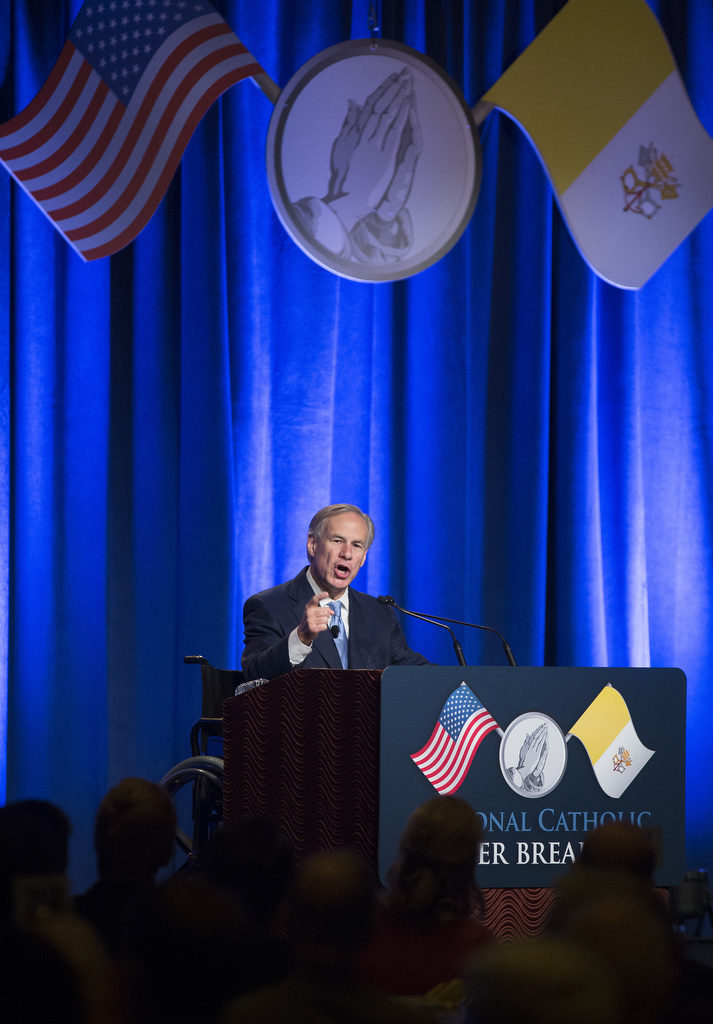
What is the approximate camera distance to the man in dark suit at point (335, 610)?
4.21 m

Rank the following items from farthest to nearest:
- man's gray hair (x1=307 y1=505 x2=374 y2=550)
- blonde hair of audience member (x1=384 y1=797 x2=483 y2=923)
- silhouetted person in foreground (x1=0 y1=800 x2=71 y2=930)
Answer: man's gray hair (x1=307 y1=505 x2=374 y2=550) → blonde hair of audience member (x1=384 y1=797 x2=483 y2=923) → silhouetted person in foreground (x1=0 y1=800 x2=71 y2=930)

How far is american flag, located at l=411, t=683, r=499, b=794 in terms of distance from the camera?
3145 millimetres

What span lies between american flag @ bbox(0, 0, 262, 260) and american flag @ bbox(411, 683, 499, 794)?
10.00ft

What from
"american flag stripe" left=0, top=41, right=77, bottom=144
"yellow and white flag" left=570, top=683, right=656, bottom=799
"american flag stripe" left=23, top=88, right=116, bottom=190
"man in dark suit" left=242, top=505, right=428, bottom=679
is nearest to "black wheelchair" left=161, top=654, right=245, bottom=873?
"man in dark suit" left=242, top=505, right=428, bottom=679

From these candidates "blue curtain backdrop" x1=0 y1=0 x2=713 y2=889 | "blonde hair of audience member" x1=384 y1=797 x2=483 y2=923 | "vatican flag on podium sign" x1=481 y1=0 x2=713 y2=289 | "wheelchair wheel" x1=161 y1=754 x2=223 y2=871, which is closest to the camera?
"blonde hair of audience member" x1=384 y1=797 x2=483 y2=923

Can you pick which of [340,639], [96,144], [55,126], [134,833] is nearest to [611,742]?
[340,639]

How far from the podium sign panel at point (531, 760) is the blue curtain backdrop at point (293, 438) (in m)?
2.17

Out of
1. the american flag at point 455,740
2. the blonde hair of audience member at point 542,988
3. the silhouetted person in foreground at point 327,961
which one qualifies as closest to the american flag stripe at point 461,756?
the american flag at point 455,740

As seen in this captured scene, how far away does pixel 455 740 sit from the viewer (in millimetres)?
3176

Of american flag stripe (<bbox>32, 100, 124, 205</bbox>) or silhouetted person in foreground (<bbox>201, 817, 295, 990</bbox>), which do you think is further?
american flag stripe (<bbox>32, 100, 124, 205</bbox>)

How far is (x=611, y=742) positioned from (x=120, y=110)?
3713 mm

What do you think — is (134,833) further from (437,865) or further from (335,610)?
(335,610)

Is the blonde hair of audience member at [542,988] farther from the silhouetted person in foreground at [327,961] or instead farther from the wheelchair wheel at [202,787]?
the wheelchair wheel at [202,787]

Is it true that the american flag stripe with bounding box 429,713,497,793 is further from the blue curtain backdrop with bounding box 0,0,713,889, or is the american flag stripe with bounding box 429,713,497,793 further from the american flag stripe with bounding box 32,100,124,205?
the american flag stripe with bounding box 32,100,124,205
